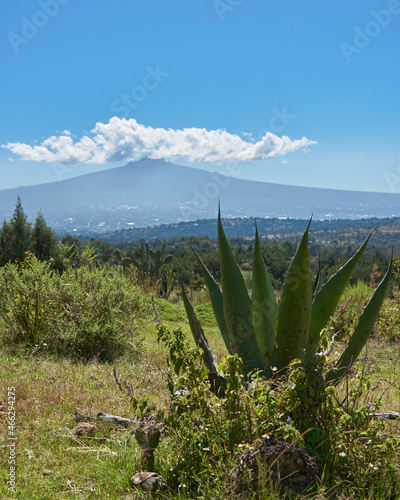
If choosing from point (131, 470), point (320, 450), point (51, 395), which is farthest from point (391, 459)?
point (51, 395)

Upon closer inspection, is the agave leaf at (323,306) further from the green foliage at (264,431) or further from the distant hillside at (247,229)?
the distant hillside at (247,229)

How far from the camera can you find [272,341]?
2598mm

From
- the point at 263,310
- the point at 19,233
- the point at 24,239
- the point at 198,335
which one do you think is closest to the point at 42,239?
the point at 24,239

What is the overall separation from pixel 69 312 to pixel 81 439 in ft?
8.79

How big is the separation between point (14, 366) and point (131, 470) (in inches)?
98.8

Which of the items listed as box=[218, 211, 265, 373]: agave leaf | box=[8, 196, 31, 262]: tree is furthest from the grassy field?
box=[8, 196, 31, 262]: tree

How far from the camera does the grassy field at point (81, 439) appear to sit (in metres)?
2.09

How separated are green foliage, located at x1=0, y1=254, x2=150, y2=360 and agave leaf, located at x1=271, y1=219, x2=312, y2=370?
3155mm

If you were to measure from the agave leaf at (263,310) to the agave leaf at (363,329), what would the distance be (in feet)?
1.56

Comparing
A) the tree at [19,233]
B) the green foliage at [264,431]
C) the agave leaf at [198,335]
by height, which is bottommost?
the green foliage at [264,431]

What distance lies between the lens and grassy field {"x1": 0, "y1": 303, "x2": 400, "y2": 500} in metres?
2.09

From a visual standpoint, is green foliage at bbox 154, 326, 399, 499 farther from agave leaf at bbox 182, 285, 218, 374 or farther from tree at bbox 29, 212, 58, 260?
tree at bbox 29, 212, 58, 260

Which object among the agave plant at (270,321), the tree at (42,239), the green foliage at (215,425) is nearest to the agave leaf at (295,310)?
the agave plant at (270,321)

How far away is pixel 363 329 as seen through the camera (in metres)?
2.62
